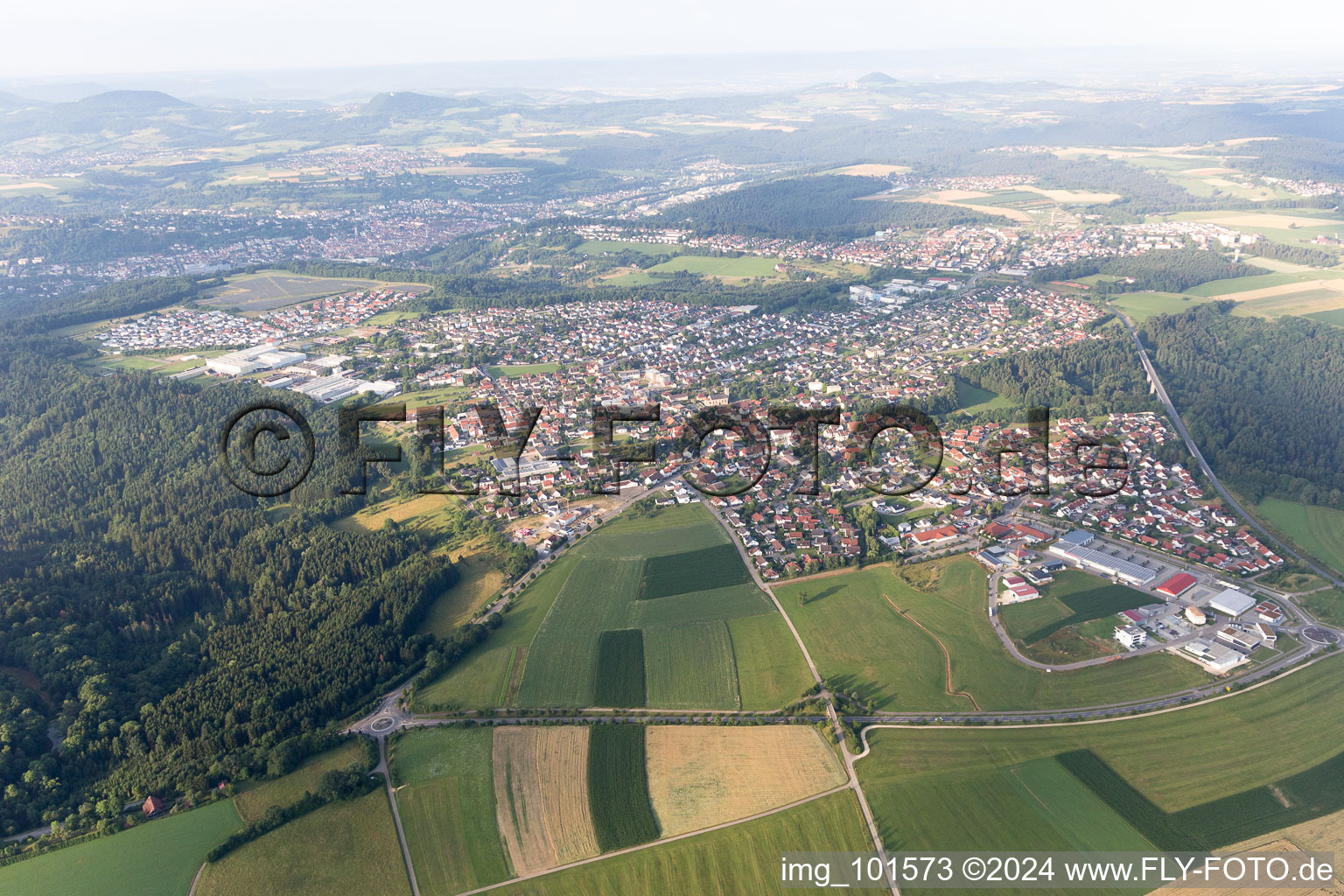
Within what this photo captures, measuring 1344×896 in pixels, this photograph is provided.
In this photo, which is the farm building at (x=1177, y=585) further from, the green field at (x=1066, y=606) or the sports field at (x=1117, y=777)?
the sports field at (x=1117, y=777)

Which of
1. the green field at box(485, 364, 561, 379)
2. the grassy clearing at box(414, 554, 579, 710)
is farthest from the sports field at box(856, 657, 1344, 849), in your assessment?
the green field at box(485, 364, 561, 379)

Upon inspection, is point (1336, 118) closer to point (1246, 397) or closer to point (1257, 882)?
point (1246, 397)

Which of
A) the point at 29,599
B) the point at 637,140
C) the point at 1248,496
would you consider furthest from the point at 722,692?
the point at 637,140

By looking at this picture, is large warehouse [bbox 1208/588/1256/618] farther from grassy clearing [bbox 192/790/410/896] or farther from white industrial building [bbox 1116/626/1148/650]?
grassy clearing [bbox 192/790/410/896]

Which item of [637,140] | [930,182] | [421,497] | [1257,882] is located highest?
[637,140]

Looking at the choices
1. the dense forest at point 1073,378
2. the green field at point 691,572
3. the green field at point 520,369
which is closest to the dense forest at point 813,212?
the dense forest at point 1073,378
